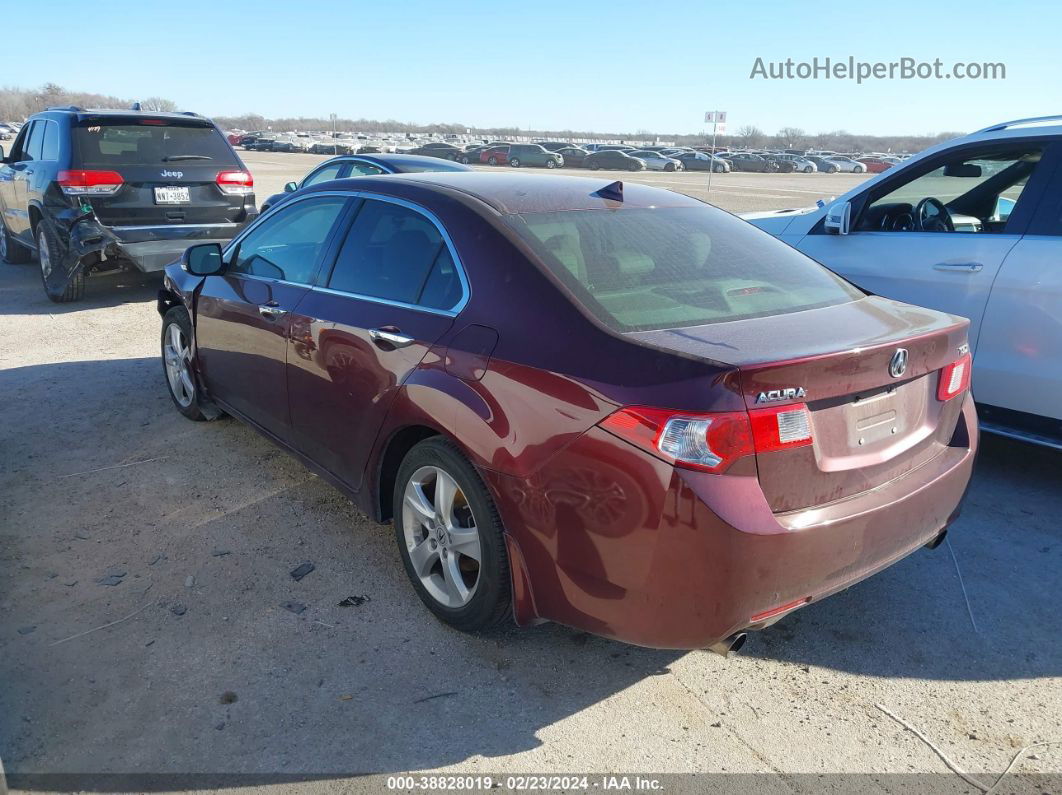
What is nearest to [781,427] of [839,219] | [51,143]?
[839,219]

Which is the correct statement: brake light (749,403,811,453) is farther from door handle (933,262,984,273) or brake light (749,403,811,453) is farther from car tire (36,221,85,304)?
car tire (36,221,85,304)

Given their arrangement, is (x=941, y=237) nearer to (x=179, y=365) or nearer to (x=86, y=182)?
(x=179, y=365)

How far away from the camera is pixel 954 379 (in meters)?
3.04

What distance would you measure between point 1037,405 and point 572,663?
9.73 feet

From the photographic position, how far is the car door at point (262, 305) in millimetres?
4004

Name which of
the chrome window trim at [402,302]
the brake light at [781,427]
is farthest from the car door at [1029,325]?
the chrome window trim at [402,302]

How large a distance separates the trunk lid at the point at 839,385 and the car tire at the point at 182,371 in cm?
346

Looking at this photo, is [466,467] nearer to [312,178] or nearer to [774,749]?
[774,749]

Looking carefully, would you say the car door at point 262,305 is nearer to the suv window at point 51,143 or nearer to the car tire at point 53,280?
the car tire at point 53,280

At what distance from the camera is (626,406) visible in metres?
2.44

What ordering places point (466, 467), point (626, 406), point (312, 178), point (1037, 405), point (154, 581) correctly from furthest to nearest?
point (312, 178)
point (1037, 405)
point (154, 581)
point (466, 467)
point (626, 406)

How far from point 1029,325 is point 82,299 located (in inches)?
347

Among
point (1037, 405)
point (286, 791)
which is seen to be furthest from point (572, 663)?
point (1037, 405)

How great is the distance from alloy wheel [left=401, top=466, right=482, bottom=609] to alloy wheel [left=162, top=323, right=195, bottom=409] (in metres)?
2.52
